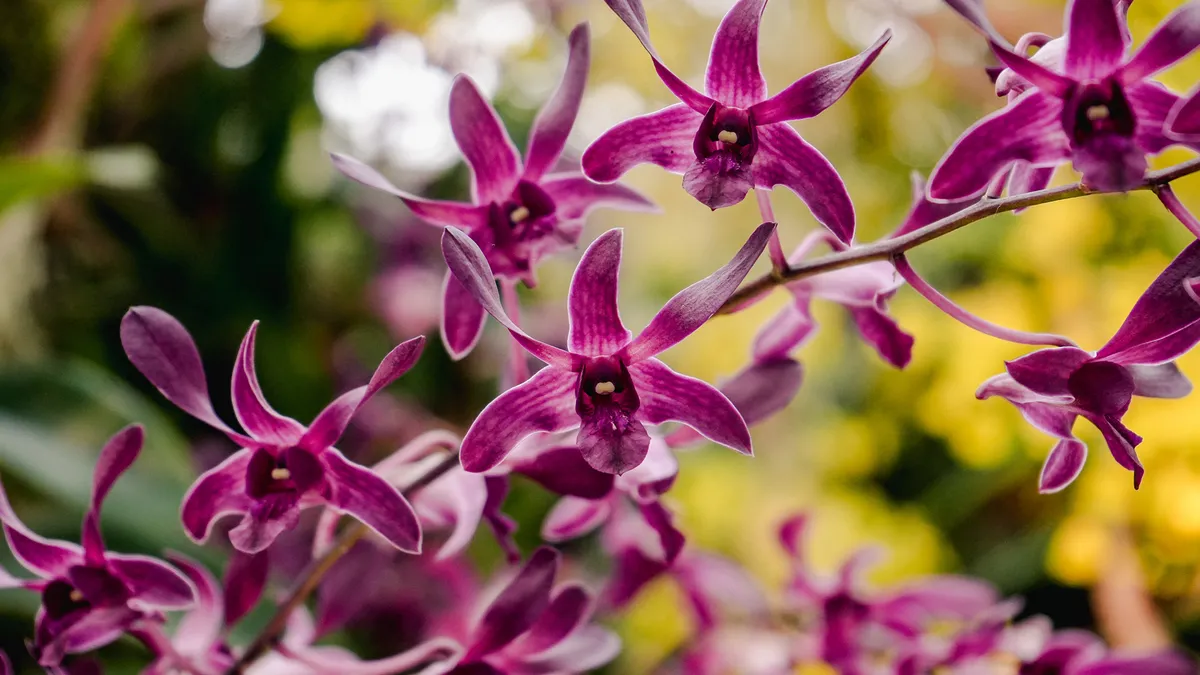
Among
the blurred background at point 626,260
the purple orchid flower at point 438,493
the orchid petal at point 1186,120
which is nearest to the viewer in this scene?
the orchid petal at point 1186,120

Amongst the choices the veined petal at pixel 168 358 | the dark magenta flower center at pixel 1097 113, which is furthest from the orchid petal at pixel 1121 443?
the veined petal at pixel 168 358

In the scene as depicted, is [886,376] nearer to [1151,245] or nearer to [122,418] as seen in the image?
[1151,245]

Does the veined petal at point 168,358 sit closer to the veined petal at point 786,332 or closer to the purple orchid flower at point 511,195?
the purple orchid flower at point 511,195

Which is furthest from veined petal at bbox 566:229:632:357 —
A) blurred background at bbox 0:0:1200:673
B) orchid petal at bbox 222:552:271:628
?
blurred background at bbox 0:0:1200:673

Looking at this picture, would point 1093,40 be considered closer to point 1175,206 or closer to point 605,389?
point 1175,206

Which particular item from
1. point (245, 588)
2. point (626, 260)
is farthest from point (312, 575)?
point (626, 260)

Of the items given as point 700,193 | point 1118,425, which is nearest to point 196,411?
point 700,193
